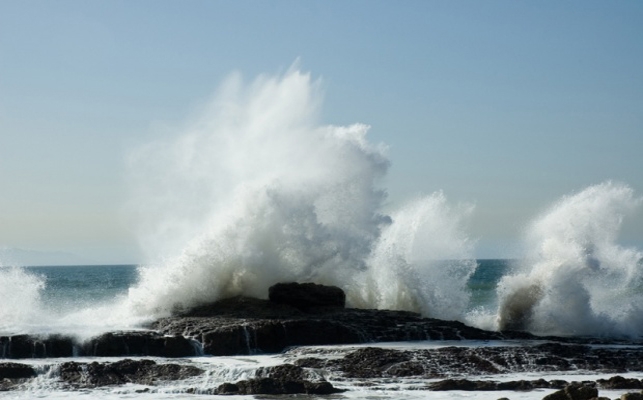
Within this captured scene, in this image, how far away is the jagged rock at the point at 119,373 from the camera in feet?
67.5

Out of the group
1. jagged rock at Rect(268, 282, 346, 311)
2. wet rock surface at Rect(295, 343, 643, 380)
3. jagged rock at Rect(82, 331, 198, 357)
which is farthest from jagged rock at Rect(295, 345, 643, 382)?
jagged rock at Rect(268, 282, 346, 311)

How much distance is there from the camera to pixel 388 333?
24.9 meters

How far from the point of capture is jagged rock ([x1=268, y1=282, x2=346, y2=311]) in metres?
27.8

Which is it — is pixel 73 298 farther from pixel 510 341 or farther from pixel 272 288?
pixel 510 341

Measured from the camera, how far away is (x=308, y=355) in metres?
22.6

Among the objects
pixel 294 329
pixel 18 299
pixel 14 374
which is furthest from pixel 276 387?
pixel 18 299

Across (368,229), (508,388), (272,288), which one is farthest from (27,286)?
(508,388)

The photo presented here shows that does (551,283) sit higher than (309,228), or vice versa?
(309,228)

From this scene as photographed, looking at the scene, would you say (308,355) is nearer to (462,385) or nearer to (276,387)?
(276,387)

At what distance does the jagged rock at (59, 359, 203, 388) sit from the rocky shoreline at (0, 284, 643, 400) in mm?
21

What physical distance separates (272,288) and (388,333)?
15.2 feet

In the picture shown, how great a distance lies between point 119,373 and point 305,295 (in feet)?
26.1

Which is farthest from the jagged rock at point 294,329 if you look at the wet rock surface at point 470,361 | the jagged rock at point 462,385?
the jagged rock at point 462,385

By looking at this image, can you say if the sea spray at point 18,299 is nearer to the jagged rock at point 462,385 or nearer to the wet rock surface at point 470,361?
the wet rock surface at point 470,361
